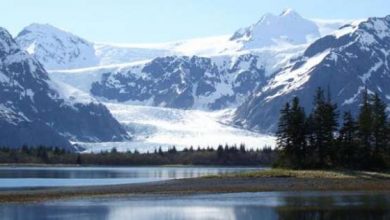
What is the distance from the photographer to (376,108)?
146m

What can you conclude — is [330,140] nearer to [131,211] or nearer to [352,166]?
[352,166]

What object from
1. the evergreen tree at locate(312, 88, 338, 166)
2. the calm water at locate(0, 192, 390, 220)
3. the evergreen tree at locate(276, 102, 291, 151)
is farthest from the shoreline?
the evergreen tree at locate(276, 102, 291, 151)

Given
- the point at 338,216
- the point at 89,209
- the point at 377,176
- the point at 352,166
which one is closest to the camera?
the point at 338,216

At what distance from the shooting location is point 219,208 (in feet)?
246

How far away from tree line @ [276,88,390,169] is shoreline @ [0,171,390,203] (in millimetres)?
13988

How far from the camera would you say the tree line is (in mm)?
135750

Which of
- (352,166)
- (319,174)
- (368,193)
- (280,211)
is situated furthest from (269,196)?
(352,166)

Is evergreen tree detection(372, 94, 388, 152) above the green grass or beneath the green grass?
above

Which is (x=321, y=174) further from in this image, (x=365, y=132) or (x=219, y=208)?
(x=219, y=208)

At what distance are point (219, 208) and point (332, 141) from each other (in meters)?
67.7

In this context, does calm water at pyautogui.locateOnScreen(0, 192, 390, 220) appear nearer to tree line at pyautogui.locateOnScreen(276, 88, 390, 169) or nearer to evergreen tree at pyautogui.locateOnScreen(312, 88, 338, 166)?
tree line at pyautogui.locateOnScreen(276, 88, 390, 169)

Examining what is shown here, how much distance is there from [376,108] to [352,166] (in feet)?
51.6

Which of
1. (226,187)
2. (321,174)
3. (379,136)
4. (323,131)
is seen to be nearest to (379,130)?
(379,136)

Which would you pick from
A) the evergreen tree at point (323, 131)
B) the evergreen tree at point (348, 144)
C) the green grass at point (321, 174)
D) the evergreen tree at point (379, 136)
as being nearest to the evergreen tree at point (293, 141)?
the evergreen tree at point (323, 131)
